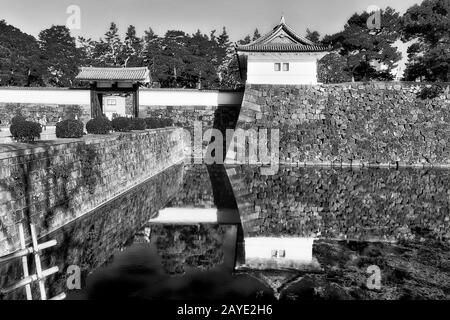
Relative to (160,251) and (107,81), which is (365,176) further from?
(107,81)

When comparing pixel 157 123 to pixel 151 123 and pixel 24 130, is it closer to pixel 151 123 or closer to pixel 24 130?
pixel 151 123

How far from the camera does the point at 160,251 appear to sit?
7.86 meters

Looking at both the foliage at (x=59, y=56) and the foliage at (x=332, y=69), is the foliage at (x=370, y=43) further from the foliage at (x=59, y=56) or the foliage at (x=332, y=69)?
the foliage at (x=59, y=56)

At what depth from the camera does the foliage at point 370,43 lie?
92.9 ft

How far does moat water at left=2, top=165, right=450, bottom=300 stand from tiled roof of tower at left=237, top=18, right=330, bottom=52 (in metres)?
11.0

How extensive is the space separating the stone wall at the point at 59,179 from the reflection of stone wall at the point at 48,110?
10.8m

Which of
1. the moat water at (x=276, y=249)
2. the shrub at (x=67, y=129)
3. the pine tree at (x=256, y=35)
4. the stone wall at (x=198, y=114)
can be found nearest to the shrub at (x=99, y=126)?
the shrub at (x=67, y=129)

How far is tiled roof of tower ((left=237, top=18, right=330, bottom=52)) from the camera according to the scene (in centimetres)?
2277

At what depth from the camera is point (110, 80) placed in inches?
917

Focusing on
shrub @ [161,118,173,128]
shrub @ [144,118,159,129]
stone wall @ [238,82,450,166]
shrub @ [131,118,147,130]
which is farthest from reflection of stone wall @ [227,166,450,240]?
shrub @ [161,118,173,128]

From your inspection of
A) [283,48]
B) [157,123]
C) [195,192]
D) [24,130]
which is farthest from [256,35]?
[24,130]

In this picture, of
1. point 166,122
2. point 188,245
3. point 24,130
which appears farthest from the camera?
point 166,122

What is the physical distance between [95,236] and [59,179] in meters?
1.50

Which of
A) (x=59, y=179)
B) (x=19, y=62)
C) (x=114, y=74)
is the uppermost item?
(x=19, y=62)
